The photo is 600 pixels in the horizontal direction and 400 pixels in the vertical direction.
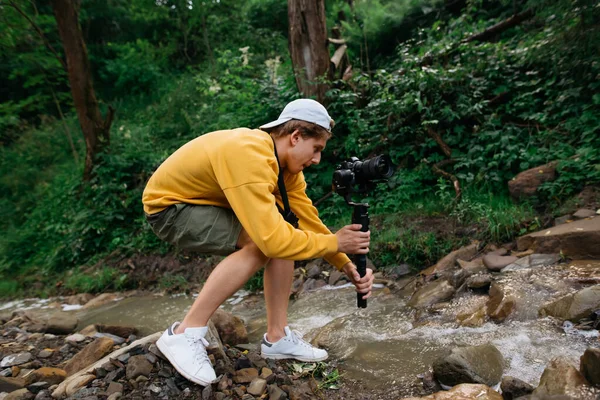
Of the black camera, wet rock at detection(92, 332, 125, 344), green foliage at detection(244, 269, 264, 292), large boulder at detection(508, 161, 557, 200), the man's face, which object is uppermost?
the man's face

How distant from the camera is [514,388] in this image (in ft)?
5.82

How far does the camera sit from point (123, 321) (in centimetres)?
416

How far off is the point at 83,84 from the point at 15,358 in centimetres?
588

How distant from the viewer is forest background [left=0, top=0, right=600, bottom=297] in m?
4.36

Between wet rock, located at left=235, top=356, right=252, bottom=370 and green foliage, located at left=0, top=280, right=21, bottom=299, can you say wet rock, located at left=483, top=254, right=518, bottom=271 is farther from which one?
green foliage, located at left=0, top=280, right=21, bottom=299

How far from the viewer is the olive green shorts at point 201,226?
2.06 meters

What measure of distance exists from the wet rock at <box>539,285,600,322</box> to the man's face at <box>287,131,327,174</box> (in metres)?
1.74

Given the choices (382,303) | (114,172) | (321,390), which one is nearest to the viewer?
(321,390)

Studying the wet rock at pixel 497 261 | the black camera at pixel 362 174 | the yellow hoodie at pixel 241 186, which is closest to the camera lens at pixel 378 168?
the black camera at pixel 362 174

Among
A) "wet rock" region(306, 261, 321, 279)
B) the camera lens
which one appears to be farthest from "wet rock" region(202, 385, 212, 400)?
"wet rock" region(306, 261, 321, 279)

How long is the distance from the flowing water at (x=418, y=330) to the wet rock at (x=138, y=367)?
107 centimetres

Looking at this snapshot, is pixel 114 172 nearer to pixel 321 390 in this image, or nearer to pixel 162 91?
pixel 162 91

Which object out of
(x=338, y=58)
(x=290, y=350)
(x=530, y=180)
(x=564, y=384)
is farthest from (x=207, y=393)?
(x=338, y=58)

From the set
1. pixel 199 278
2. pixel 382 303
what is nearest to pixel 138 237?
pixel 199 278
